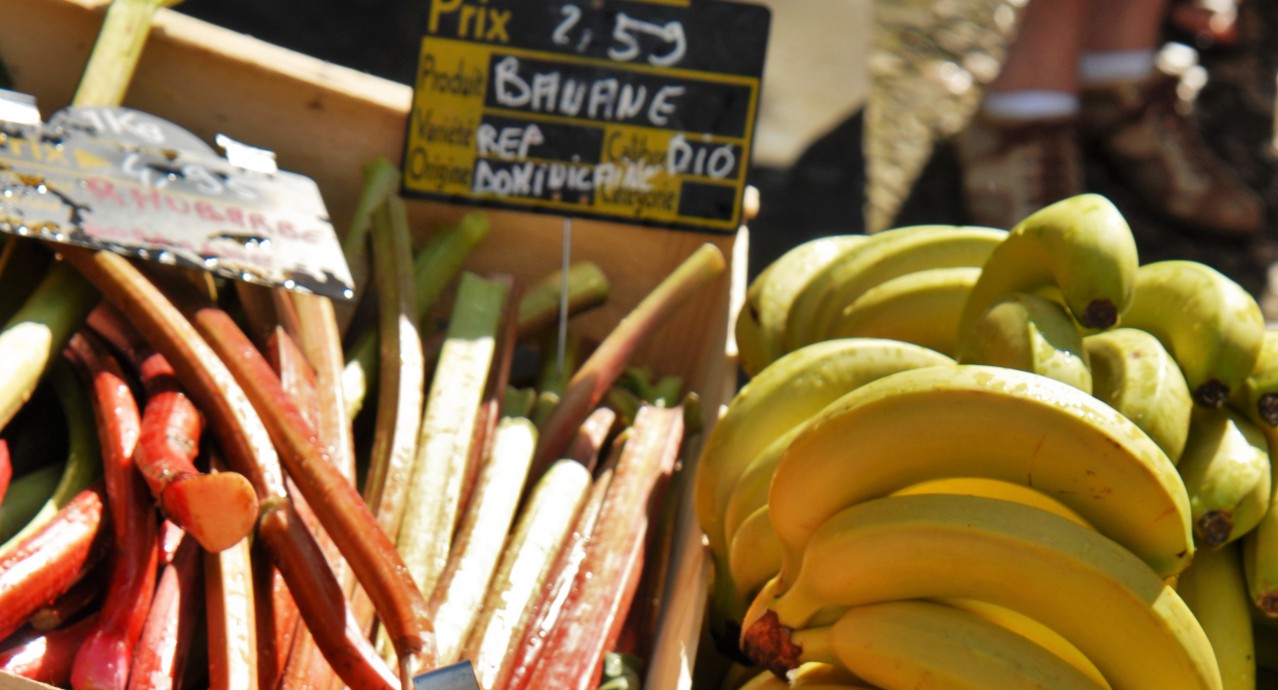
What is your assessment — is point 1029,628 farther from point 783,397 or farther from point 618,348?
point 618,348

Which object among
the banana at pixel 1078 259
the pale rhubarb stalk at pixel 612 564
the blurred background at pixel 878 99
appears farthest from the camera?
the blurred background at pixel 878 99

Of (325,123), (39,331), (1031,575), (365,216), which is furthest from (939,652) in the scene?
(325,123)

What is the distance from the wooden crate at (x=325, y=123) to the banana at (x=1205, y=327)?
0.74 m

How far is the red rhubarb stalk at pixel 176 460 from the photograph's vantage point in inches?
46.8

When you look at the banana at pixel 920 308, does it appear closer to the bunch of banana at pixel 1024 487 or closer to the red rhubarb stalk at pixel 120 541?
the bunch of banana at pixel 1024 487

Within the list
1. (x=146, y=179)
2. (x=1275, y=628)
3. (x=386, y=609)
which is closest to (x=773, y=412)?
(x=386, y=609)

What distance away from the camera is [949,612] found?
3.92ft

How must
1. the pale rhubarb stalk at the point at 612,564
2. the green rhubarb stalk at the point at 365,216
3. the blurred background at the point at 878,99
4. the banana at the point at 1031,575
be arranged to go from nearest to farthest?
the banana at the point at 1031,575 → the pale rhubarb stalk at the point at 612,564 → the green rhubarb stalk at the point at 365,216 → the blurred background at the point at 878,99

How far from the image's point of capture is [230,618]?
4.23 feet

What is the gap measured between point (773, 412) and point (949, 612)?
15.1 inches

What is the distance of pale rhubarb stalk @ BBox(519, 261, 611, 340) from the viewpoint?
2.12 meters

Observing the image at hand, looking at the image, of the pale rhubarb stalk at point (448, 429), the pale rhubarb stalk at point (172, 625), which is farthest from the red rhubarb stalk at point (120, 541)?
the pale rhubarb stalk at point (448, 429)

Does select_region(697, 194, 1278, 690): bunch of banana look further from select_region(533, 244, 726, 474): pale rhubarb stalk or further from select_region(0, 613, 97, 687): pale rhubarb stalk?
select_region(0, 613, 97, 687): pale rhubarb stalk

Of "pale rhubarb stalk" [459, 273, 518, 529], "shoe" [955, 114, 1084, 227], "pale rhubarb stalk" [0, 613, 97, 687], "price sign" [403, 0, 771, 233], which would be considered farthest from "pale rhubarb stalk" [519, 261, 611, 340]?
"shoe" [955, 114, 1084, 227]
